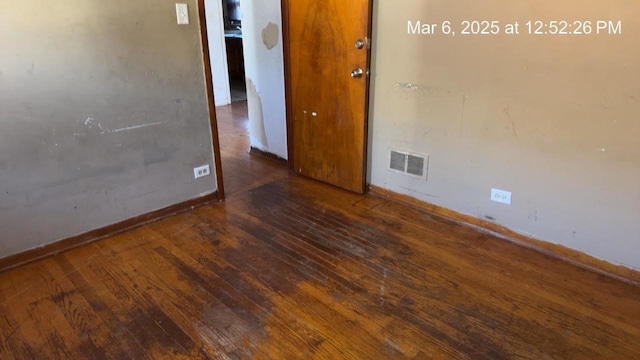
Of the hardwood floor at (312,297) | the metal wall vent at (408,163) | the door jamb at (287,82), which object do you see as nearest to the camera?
the hardwood floor at (312,297)

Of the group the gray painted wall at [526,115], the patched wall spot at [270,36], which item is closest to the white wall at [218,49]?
the patched wall spot at [270,36]

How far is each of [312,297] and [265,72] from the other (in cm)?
239

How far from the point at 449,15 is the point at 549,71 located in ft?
2.18

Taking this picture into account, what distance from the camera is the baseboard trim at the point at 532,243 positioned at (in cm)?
220

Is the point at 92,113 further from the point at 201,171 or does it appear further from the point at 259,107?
the point at 259,107

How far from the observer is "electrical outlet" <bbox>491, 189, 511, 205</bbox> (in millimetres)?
2539

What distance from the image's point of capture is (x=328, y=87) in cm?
316

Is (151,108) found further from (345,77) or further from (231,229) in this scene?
(345,77)

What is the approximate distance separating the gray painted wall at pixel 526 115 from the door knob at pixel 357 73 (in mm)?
115

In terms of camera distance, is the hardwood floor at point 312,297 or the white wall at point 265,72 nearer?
the hardwood floor at point 312,297

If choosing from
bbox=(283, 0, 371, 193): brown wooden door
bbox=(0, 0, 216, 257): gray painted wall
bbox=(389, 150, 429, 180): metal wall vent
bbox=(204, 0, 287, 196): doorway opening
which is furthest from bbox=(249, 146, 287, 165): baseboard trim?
bbox=(389, 150, 429, 180): metal wall vent

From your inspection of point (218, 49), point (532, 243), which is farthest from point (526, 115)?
point (218, 49)

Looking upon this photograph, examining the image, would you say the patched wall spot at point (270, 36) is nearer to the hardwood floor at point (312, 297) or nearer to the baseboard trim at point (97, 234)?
the baseboard trim at point (97, 234)

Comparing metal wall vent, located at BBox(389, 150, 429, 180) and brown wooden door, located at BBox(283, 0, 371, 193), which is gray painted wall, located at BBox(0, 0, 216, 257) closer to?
brown wooden door, located at BBox(283, 0, 371, 193)
